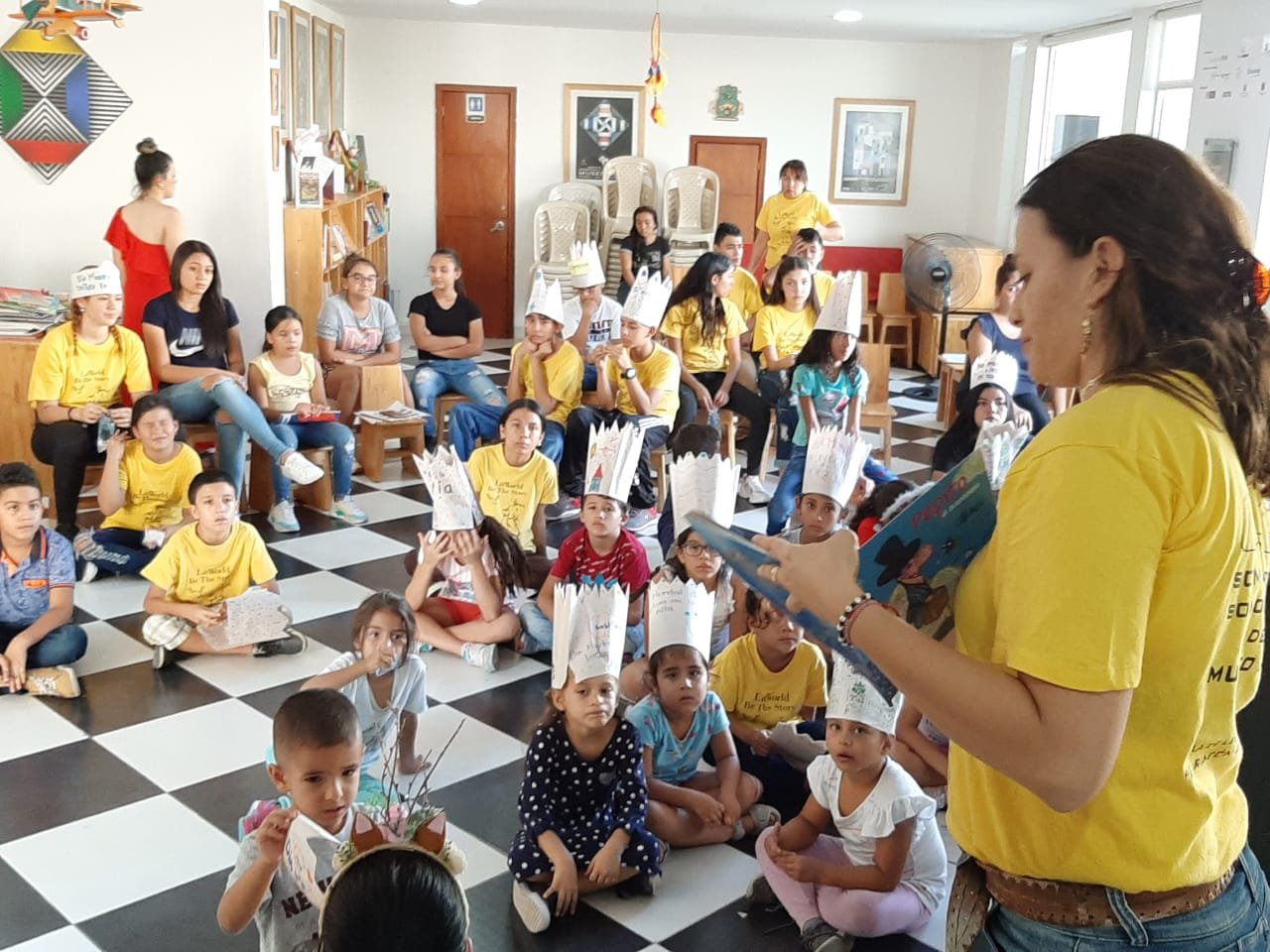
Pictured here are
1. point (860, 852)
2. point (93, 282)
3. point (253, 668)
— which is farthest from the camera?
point (93, 282)

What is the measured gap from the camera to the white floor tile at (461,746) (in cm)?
295

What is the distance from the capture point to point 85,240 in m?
5.54

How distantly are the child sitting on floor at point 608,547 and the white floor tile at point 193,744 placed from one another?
882 mm

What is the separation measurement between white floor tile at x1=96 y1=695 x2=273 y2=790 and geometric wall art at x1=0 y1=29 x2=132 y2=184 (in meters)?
3.29

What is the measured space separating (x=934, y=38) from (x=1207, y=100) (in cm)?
349

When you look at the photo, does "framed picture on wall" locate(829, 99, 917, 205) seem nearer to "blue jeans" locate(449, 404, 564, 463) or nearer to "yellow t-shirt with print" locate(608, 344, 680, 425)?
"yellow t-shirt with print" locate(608, 344, 680, 425)

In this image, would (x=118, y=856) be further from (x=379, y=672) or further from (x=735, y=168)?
(x=735, y=168)

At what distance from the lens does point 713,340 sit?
5.80m

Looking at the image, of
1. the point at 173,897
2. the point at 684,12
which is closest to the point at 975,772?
the point at 173,897

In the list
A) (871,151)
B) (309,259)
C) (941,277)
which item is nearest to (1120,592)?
(309,259)

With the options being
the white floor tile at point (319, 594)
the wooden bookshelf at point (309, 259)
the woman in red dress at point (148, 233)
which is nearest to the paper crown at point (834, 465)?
the white floor tile at point (319, 594)

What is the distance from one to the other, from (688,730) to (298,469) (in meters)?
2.47

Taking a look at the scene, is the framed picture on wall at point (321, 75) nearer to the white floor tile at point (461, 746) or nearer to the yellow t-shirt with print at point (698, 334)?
the yellow t-shirt with print at point (698, 334)

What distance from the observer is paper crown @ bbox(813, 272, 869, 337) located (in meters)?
5.06
